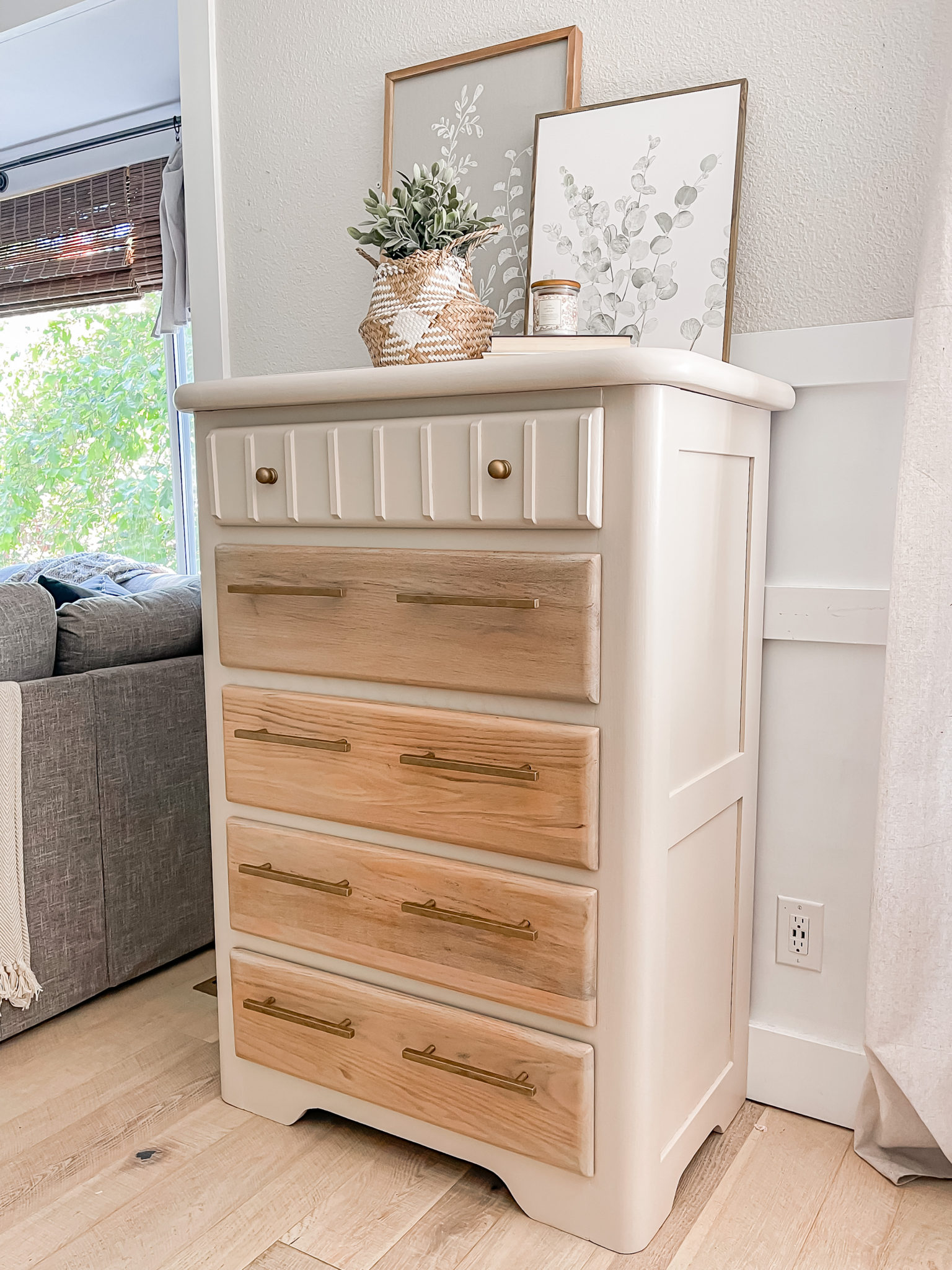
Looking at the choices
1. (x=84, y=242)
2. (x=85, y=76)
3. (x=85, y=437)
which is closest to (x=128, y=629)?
(x=85, y=76)

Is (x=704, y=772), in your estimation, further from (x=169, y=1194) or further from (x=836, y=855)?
(x=169, y=1194)

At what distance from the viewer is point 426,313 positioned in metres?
1.41

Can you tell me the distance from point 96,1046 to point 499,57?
1872 mm

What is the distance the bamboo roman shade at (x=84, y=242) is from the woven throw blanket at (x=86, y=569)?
3.54 ft

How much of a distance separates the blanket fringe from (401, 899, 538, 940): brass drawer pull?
0.81 m

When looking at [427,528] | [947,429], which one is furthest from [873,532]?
[427,528]

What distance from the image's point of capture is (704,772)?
1392mm

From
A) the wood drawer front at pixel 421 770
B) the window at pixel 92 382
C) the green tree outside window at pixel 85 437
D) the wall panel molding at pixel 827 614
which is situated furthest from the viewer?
the green tree outside window at pixel 85 437

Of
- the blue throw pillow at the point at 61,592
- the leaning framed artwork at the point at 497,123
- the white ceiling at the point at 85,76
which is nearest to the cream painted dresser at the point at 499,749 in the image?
the leaning framed artwork at the point at 497,123

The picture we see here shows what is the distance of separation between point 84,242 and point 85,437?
749mm

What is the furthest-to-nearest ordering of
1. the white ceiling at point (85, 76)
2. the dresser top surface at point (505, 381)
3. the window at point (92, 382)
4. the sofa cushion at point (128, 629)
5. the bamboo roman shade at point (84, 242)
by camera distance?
the window at point (92, 382) < the bamboo roman shade at point (84, 242) < the white ceiling at point (85, 76) < the sofa cushion at point (128, 629) < the dresser top surface at point (505, 381)

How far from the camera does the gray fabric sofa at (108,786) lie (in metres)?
1.83

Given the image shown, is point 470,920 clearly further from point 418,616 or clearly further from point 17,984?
point 17,984

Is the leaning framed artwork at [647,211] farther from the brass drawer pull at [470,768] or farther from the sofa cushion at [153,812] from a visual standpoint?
the sofa cushion at [153,812]
